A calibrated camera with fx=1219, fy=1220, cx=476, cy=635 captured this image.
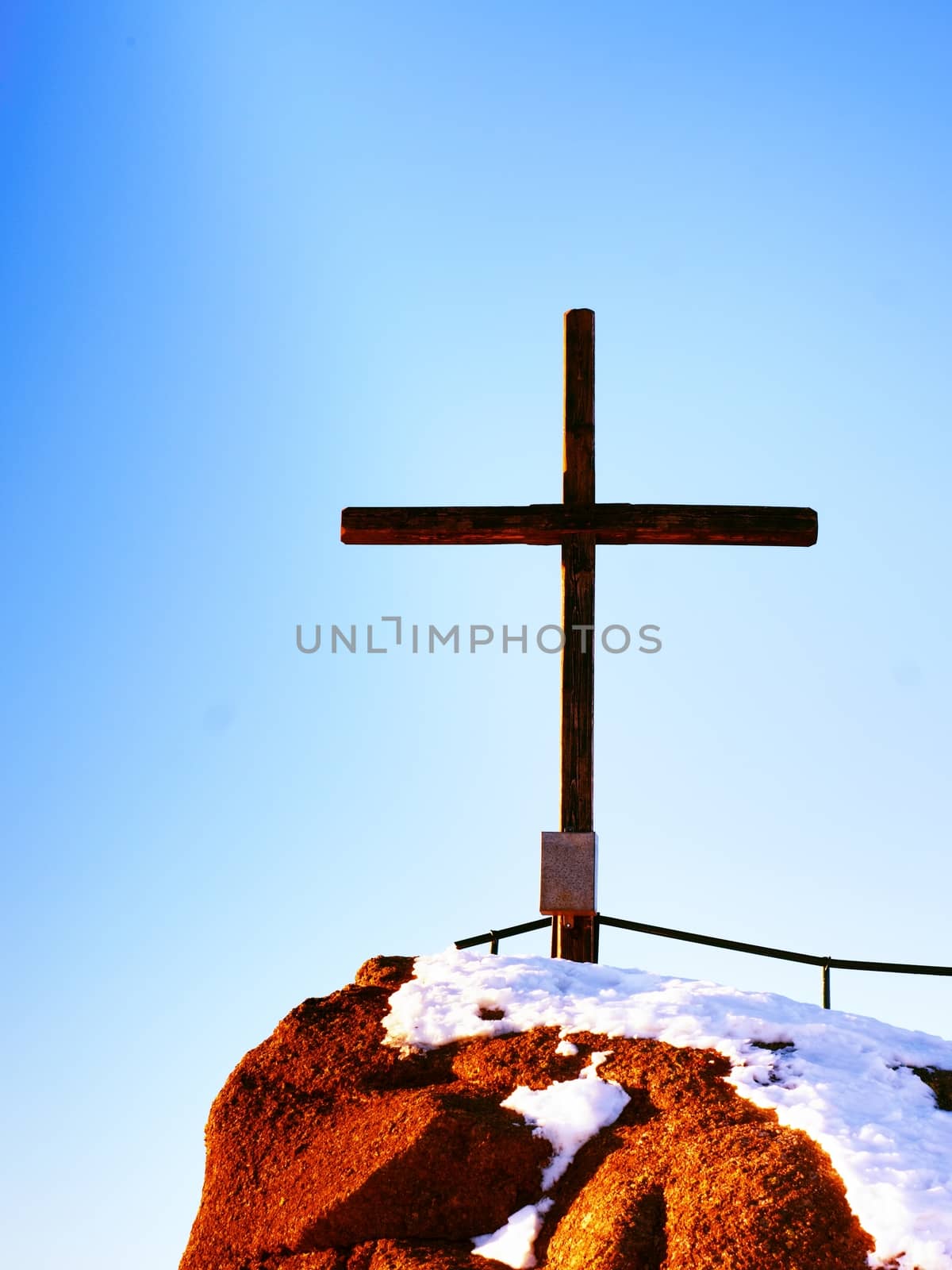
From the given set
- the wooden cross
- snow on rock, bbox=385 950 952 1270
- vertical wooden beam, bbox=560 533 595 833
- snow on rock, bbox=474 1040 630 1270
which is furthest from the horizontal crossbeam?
snow on rock, bbox=474 1040 630 1270

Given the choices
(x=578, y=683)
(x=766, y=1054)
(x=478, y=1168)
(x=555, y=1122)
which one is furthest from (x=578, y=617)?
(x=478, y=1168)

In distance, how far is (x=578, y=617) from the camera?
9.38 m

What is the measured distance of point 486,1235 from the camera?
196 inches

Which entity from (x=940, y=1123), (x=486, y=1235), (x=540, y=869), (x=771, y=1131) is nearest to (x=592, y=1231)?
(x=486, y=1235)

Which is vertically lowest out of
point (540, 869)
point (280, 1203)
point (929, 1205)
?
point (280, 1203)

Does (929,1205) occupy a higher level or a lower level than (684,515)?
lower

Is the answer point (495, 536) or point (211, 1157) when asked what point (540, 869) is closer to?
point (495, 536)

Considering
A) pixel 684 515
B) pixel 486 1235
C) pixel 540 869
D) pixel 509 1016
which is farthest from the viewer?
pixel 684 515

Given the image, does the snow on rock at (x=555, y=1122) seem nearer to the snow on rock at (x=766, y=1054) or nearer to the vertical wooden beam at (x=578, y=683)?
the snow on rock at (x=766, y=1054)

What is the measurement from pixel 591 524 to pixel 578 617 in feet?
2.47

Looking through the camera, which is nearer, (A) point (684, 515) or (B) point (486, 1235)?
(B) point (486, 1235)

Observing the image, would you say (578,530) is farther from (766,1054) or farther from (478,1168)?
(478,1168)

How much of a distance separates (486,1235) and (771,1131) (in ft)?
4.08

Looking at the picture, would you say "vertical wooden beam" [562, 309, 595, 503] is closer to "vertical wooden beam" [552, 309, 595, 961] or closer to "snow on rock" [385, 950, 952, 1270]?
"vertical wooden beam" [552, 309, 595, 961]
